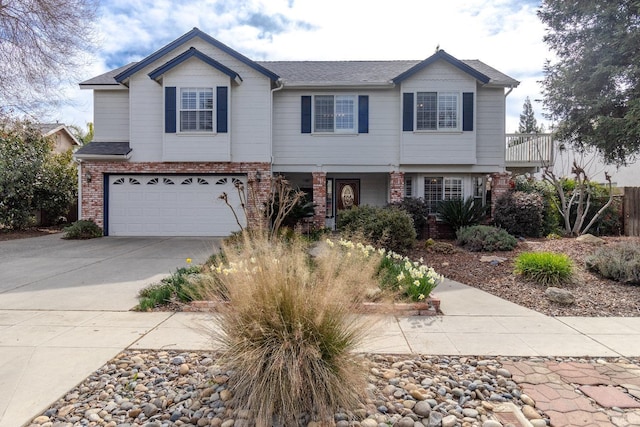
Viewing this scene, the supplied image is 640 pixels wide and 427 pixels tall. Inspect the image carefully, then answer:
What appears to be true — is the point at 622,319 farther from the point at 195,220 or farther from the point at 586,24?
the point at 195,220

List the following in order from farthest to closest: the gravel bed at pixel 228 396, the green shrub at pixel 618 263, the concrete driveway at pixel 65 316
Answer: the green shrub at pixel 618 263 → the concrete driveway at pixel 65 316 → the gravel bed at pixel 228 396

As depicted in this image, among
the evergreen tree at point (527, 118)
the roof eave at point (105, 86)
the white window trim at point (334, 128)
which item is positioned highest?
the evergreen tree at point (527, 118)

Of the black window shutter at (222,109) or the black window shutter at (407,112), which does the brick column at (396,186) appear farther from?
the black window shutter at (222,109)

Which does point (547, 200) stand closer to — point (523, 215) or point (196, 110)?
point (523, 215)

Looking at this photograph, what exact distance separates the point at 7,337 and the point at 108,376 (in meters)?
1.86

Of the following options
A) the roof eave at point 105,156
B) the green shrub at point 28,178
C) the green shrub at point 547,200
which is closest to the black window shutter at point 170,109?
the roof eave at point 105,156

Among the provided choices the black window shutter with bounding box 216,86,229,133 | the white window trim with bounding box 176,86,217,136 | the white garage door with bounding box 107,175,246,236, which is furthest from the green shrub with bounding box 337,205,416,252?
the white window trim with bounding box 176,86,217,136

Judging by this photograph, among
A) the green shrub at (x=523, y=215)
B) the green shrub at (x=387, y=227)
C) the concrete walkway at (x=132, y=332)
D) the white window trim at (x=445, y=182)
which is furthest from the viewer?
the white window trim at (x=445, y=182)

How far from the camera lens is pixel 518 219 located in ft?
39.6

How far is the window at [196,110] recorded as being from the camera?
41.9ft

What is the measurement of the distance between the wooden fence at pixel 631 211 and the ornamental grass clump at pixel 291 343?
46.9 feet

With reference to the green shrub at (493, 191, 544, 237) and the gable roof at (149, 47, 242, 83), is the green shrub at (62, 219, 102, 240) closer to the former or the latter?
the gable roof at (149, 47, 242, 83)

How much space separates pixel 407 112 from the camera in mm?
13094

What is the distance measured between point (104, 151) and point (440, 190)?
1200cm
